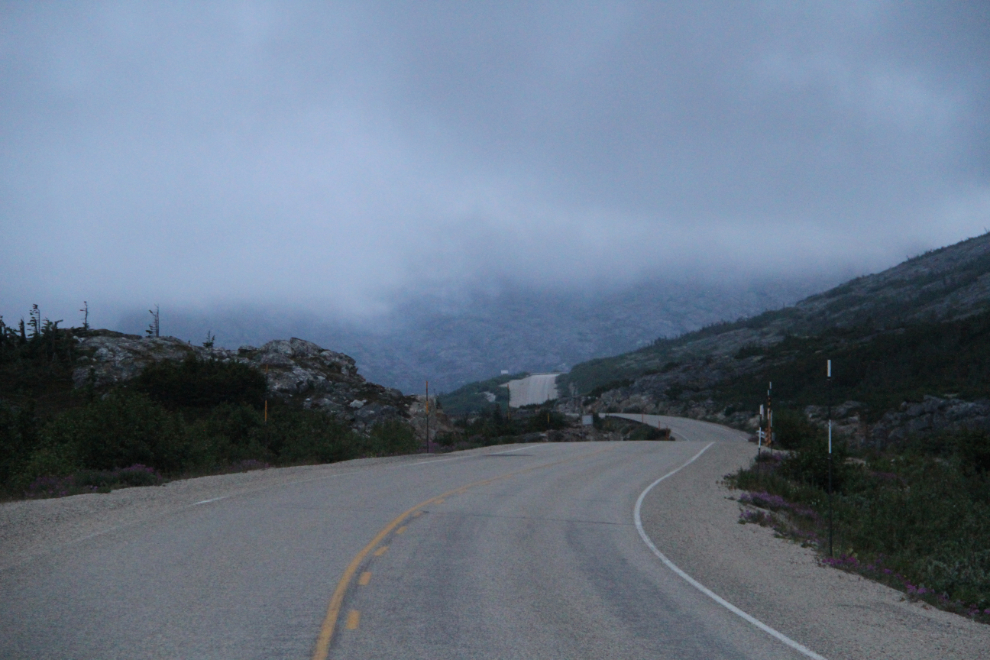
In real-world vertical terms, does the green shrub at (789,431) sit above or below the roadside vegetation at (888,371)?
below

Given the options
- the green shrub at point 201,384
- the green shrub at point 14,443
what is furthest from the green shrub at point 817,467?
the green shrub at point 201,384

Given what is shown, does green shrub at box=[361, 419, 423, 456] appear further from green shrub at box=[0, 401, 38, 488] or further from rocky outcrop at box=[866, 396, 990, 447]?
rocky outcrop at box=[866, 396, 990, 447]

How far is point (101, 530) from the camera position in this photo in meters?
12.3

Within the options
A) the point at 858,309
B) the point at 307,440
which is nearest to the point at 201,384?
the point at 307,440

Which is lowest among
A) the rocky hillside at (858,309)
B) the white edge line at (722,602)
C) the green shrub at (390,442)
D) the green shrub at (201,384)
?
the white edge line at (722,602)

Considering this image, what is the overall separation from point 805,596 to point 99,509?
1253cm

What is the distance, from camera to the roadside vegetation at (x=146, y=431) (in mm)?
19359

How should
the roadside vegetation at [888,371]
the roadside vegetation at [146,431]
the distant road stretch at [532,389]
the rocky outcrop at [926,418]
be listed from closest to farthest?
1. the roadside vegetation at [146,431]
2. the rocky outcrop at [926,418]
3. the roadside vegetation at [888,371]
4. the distant road stretch at [532,389]

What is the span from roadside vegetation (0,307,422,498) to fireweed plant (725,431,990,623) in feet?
50.7

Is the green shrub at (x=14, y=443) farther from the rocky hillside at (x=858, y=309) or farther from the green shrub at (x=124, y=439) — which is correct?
the rocky hillside at (x=858, y=309)

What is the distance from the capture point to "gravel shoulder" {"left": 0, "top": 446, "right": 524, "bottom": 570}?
448 inches

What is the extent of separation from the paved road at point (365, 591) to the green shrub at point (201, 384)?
107 ft

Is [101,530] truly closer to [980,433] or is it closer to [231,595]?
[231,595]

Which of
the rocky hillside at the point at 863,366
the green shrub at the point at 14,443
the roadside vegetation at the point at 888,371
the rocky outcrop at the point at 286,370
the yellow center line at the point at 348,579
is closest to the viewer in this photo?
the yellow center line at the point at 348,579
